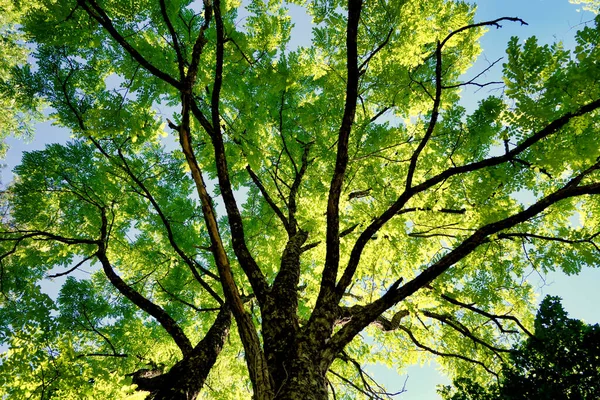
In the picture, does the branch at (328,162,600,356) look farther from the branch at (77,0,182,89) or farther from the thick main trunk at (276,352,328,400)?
the branch at (77,0,182,89)

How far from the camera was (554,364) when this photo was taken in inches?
112

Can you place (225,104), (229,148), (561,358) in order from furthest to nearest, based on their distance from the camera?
1. (225,104)
2. (229,148)
3. (561,358)

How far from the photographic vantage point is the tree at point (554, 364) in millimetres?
2664

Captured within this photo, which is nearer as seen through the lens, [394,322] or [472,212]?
[472,212]

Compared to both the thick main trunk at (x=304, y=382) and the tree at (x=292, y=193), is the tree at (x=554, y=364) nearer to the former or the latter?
the tree at (x=292, y=193)

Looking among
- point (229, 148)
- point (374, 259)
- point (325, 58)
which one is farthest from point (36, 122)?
point (374, 259)

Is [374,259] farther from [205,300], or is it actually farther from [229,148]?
[205,300]

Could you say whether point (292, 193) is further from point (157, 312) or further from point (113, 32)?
point (113, 32)

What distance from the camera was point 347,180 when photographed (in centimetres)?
475

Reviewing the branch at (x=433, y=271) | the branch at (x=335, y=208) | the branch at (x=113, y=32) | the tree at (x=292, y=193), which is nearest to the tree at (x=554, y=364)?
the tree at (x=292, y=193)

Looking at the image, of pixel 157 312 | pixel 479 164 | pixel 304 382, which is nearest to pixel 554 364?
pixel 479 164

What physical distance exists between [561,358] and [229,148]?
4213 mm

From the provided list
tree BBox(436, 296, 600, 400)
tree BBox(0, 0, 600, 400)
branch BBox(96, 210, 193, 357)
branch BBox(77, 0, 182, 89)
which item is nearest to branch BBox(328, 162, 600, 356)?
tree BBox(0, 0, 600, 400)

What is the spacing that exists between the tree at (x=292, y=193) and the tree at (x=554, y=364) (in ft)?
2.30
